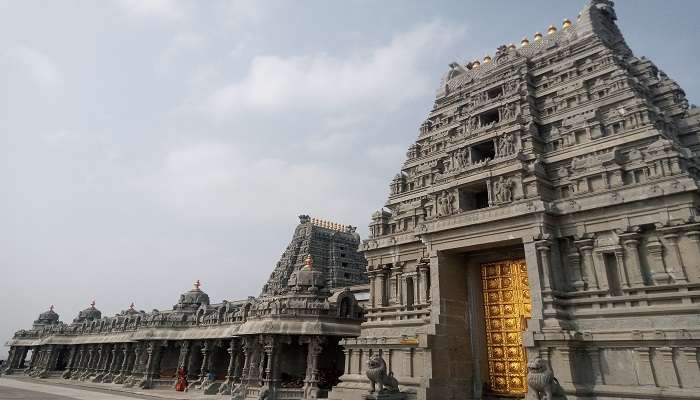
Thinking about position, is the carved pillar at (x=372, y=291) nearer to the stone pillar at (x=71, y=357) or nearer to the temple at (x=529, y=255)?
the temple at (x=529, y=255)

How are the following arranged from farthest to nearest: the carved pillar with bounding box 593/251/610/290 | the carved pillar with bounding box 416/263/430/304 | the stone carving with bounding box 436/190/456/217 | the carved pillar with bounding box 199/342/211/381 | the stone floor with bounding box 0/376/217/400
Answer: the carved pillar with bounding box 199/342/211/381
the stone floor with bounding box 0/376/217/400
the carved pillar with bounding box 416/263/430/304
the stone carving with bounding box 436/190/456/217
the carved pillar with bounding box 593/251/610/290

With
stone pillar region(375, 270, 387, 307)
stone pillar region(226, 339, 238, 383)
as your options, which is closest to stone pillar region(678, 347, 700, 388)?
stone pillar region(375, 270, 387, 307)

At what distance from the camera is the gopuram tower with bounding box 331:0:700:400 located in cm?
1678

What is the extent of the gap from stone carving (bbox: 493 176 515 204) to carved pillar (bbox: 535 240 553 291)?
2.95m

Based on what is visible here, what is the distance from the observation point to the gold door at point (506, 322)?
69.3 feet

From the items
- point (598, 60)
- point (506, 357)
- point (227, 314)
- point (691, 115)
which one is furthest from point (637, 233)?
point (227, 314)

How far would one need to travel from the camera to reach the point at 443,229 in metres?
22.7

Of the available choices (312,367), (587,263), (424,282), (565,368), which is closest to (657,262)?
(587,263)

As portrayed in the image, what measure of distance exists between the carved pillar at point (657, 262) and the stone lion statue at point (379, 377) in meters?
12.1

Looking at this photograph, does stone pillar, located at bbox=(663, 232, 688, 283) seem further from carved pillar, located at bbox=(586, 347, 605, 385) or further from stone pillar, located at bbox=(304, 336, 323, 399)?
stone pillar, located at bbox=(304, 336, 323, 399)

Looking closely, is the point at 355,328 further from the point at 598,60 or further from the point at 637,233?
the point at 598,60

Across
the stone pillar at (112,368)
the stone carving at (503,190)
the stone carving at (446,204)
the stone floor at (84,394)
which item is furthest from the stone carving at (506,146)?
the stone pillar at (112,368)

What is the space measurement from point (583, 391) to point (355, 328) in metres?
20.2

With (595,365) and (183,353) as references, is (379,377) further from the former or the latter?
(183,353)
